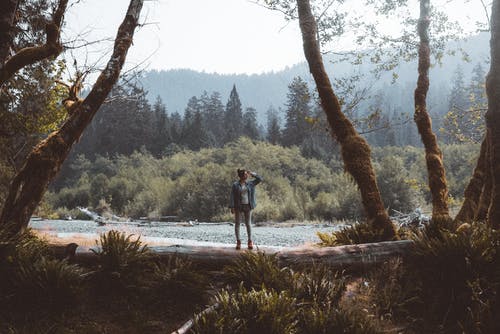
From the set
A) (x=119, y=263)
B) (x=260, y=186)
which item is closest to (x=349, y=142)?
(x=119, y=263)

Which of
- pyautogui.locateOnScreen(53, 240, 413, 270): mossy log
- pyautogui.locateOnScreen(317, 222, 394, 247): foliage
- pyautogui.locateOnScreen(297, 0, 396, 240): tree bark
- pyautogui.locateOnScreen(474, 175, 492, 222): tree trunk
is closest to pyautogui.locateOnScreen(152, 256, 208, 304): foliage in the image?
pyautogui.locateOnScreen(53, 240, 413, 270): mossy log

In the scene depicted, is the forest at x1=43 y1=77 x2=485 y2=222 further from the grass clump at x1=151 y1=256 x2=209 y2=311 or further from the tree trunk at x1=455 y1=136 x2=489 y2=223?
the grass clump at x1=151 y1=256 x2=209 y2=311

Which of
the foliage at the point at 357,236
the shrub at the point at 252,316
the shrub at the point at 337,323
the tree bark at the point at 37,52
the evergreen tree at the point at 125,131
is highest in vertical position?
the evergreen tree at the point at 125,131

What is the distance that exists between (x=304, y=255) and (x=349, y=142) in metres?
2.83

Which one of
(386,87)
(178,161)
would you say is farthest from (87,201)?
(386,87)

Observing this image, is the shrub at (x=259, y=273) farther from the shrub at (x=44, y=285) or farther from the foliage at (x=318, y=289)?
the shrub at (x=44, y=285)

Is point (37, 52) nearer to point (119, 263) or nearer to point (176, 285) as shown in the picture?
point (119, 263)

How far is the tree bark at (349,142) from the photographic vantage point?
25.3 feet

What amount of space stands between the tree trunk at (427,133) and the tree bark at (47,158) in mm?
7628

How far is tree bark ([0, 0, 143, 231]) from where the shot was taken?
666 centimetres

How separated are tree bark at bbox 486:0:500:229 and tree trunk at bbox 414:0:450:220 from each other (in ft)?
10.0

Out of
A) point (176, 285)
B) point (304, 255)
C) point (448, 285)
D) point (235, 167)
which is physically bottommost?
point (448, 285)

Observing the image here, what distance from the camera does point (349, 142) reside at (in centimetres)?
804

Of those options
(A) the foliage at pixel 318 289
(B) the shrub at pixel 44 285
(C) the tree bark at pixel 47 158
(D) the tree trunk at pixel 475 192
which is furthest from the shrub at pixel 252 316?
(D) the tree trunk at pixel 475 192
